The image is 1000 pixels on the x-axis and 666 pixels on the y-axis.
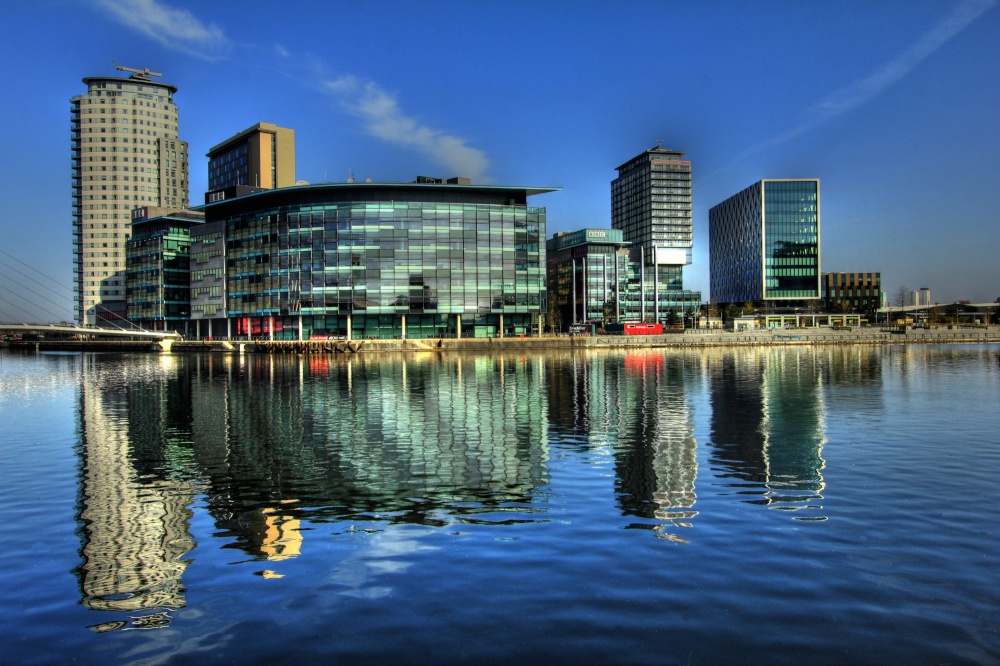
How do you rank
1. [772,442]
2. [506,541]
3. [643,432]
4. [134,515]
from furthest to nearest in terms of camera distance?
[643,432]
[772,442]
[134,515]
[506,541]

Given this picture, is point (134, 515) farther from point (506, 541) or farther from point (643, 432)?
point (643, 432)

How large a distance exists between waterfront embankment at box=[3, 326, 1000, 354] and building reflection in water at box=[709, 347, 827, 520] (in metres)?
87.5

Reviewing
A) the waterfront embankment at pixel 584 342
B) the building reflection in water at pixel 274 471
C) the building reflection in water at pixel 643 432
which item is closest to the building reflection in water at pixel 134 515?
the building reflection in water at pixel 274 471

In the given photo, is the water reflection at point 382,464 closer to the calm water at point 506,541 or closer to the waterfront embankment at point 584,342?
the calm water at point 506,541

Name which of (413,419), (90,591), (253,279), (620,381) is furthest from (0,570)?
(253,279)

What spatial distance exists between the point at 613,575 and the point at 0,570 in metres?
11.5

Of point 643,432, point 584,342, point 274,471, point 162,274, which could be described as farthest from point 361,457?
point 162,274

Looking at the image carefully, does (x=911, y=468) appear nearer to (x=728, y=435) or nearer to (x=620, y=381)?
(x=728, y=435)

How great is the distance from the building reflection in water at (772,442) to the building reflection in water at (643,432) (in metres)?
1.35

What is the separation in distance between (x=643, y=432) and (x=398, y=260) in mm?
117703

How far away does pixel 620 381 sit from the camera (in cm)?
5775

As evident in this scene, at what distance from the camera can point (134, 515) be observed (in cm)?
1755

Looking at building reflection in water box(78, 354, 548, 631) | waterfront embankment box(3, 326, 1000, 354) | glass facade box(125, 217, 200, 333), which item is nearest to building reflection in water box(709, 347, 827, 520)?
building reflection in water box(78, 354, 548, 631)

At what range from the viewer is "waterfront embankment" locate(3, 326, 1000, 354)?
Result: 5197 inches
